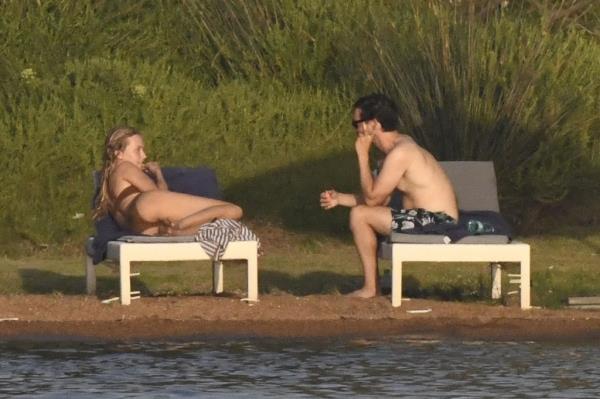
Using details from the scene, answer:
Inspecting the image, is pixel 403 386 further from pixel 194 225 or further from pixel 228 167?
pixel 228 167

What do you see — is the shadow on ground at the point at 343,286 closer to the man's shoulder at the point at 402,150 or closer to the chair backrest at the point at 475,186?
the chair backrest at the point at 475,186

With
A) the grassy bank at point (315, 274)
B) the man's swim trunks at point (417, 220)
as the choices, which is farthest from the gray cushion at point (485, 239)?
the grassy bank at point (315, 274)

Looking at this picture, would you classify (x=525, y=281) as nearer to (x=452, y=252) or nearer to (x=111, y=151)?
(x=452, y=252)

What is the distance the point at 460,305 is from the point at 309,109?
587cm

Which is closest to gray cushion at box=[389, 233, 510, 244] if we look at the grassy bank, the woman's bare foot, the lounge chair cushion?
the woman's bare foot

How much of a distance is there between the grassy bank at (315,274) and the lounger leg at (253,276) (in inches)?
39.8

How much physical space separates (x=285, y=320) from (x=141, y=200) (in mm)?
1346

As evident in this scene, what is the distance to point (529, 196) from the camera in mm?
15359

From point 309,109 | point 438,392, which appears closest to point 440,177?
point 438,392

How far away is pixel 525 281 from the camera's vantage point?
10.6 m

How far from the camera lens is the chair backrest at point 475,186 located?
37.4 ft

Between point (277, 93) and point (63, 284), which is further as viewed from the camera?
point (277, 93)

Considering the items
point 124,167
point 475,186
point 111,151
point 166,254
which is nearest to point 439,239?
point 475,186

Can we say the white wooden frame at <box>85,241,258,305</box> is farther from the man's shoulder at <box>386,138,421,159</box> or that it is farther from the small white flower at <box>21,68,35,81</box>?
the small white flower at <box>21,68,35,81</box>
